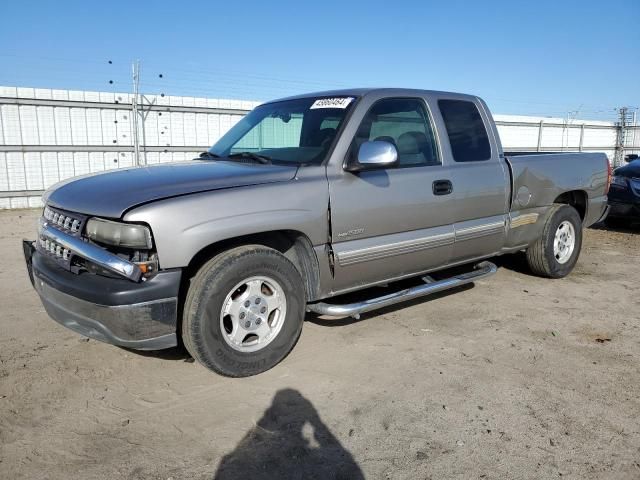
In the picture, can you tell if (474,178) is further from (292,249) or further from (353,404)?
(353,404)

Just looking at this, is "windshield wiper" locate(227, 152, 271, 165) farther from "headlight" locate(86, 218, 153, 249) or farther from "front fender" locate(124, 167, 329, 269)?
"headlight" locate(86, 218, 153, 249)

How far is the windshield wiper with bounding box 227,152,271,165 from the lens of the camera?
12.8 feet

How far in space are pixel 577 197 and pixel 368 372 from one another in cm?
391

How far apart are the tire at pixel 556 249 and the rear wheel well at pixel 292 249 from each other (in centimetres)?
302

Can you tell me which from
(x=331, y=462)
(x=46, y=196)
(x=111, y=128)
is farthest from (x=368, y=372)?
(x=111, y=128)

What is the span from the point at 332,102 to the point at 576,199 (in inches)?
138

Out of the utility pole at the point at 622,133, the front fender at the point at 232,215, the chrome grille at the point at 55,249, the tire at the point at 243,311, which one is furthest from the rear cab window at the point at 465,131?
the utility pole at the point at 622,133

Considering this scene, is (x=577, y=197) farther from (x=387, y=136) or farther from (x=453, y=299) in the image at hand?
(x=387, y=136)

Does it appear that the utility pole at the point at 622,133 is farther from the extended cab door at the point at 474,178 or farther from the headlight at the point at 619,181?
the extended cab door at the point at 474,178

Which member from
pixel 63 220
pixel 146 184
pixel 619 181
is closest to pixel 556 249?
pixel 619 181

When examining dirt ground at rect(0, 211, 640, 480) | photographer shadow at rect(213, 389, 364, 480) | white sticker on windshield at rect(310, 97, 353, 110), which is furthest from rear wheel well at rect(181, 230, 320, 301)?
white sticker on windshield at rect(310, 97, 353, 110)

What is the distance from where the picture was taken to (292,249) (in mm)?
3711

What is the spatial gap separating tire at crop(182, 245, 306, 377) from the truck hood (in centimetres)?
46

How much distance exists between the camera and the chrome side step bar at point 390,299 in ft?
12.0
